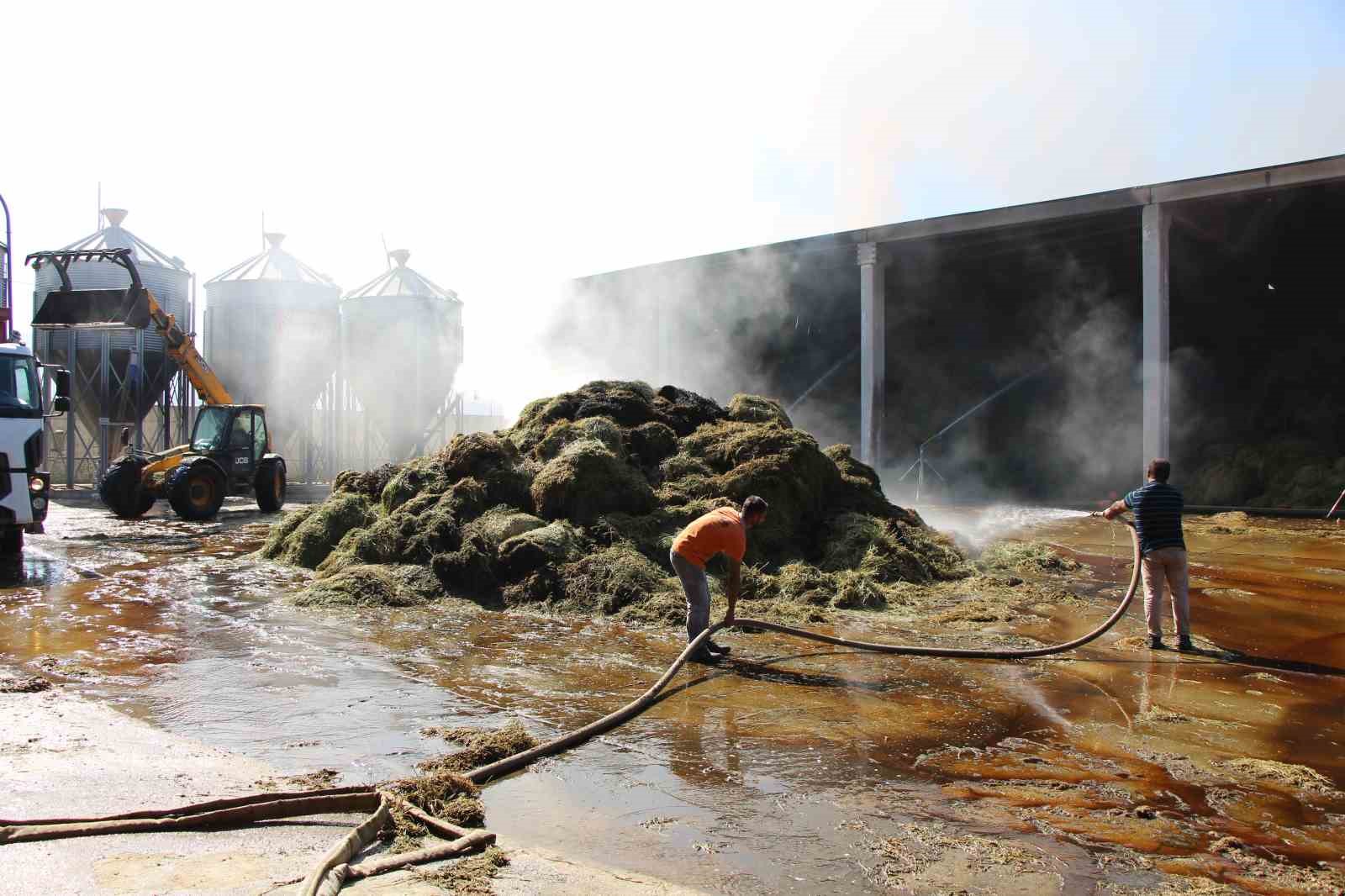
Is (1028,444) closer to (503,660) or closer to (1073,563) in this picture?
(1073,563)

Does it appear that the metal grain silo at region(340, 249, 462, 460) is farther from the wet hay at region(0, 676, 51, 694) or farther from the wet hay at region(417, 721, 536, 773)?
the wet hay at region(417, 721, 536, 773)

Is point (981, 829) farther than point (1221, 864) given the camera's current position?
Yes

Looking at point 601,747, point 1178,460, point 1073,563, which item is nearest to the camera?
point 601,747

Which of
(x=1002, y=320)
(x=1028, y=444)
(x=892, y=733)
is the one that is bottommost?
(x=892, y=733)

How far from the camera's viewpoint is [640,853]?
4020 mm

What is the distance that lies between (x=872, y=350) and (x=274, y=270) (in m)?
22.5

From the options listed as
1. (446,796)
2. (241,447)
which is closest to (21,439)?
(241,447)

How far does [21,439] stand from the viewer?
11.5 metres

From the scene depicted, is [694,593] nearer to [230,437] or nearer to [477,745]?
[477,745]

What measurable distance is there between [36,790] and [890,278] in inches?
969

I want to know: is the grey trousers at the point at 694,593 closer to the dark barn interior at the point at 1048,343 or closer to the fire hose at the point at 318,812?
the fire hose at the point at 318,812

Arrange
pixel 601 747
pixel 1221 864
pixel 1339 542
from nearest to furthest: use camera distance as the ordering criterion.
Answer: pixel 1221 864
pixel 601 747
pixel 1339 542

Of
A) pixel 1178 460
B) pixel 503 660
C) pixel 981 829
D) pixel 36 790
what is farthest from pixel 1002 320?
pixel 36 790

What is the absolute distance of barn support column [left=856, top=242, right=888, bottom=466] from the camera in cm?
2227
